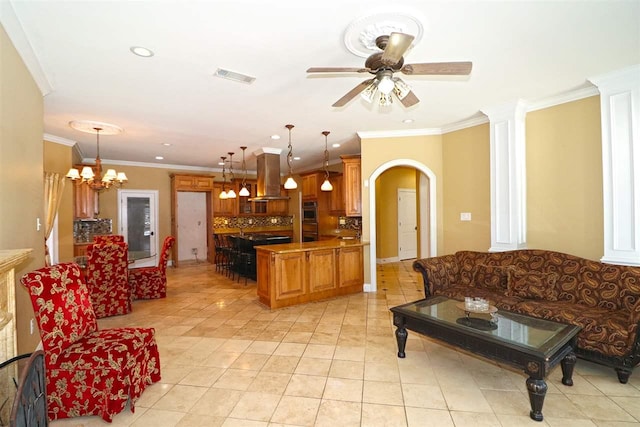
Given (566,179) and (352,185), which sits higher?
(352,185)

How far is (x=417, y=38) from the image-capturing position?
2.43m

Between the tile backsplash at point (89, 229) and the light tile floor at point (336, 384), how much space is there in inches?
149

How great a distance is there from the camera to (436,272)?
3887 mm

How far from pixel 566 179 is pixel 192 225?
8713 millimetres

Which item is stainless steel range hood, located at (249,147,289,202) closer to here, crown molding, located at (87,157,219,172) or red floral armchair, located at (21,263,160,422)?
crown molding, located at (87,157,219,172)

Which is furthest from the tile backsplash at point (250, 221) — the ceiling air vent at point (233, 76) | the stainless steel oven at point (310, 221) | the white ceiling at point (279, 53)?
the ceiling air vent at point (233, 76)

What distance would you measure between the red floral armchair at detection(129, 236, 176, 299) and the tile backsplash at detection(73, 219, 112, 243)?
2721mm

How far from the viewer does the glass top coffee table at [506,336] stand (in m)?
2.04

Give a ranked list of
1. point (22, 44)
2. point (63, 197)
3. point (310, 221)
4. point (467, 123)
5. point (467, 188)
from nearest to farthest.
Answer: point (22, 44) → point (467, 123) → point (467, 188) → point (63, 197) → point (310, 221)

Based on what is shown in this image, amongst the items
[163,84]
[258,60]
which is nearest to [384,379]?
[258,60]

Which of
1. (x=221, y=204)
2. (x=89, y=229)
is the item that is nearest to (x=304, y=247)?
(x=221, y=204)

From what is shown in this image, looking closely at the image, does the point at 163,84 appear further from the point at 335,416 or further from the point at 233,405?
the point at 335,416

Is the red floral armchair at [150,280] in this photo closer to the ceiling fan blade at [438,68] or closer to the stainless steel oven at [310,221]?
the stainless steel oven at [310,221]

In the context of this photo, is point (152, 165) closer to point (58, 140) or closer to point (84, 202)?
point (84, 202)
